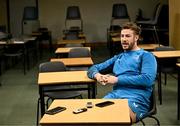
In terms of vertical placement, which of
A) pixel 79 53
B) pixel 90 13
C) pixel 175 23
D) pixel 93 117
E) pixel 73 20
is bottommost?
pixel 93 117

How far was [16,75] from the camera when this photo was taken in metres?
7.79

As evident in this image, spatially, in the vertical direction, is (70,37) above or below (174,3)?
below

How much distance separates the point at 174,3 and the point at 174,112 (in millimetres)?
3998

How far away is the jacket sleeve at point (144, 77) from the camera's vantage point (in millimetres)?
3021

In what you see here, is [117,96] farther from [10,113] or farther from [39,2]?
[39,2]

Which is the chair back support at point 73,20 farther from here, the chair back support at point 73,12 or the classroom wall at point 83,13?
the classroom wall at point 83,13

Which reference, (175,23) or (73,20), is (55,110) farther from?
(73,20)

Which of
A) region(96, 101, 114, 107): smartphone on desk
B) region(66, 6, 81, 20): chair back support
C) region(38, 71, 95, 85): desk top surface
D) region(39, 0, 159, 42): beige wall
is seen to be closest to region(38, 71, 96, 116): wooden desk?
region(38, 71, 95, 85): desk top surface

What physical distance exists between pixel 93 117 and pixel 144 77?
3.04ft

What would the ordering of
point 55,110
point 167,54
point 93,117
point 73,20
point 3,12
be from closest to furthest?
point 93,117 < point 55,110 < point 167,54 < point 3,12 < point 73,20

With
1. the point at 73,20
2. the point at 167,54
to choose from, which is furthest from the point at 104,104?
the point at 73,20

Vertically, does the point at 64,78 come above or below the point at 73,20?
below

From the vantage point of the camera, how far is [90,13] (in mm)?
12680

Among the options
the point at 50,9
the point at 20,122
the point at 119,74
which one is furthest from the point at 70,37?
the point at 119,74
